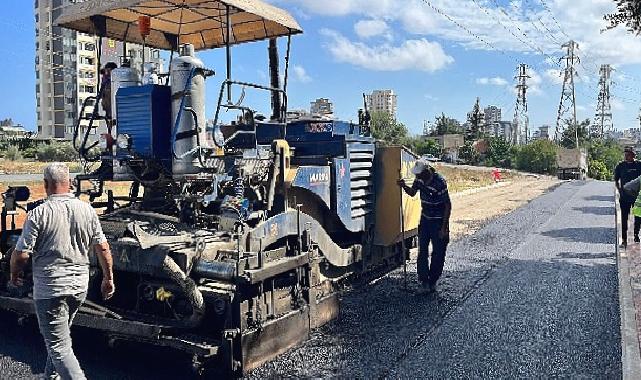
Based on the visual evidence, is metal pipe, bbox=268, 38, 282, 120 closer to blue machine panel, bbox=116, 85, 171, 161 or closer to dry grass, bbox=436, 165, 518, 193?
blue machine panel, bbox=116, 85, 171, 161

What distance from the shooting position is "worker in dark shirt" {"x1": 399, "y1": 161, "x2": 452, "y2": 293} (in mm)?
7172

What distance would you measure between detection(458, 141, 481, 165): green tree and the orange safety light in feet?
174

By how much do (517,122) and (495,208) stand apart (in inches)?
2336

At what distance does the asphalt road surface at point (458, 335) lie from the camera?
476cm

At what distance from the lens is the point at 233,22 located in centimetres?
654

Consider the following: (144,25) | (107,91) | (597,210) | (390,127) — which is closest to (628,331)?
(107,91)

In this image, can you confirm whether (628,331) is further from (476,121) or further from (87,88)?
(476,121)

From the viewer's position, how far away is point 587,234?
1202 centimetres

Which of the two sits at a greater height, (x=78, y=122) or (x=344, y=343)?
(x=78, y=122)

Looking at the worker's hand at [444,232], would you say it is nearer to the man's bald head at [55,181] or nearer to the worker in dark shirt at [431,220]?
the worker in dark shirt at [431,220]

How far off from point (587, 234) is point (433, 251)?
20.0 feet

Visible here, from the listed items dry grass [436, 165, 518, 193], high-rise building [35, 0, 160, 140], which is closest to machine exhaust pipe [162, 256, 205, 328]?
dry grass [436, 165, 518, 193]

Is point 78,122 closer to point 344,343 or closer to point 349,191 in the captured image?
point 349,191

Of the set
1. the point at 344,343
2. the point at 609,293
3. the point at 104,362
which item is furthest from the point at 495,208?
the point at 104,362
